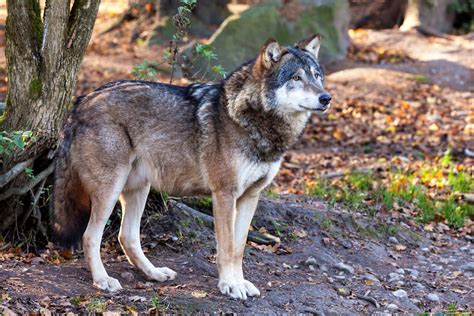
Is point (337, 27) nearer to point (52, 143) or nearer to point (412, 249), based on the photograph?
point (412, 249)

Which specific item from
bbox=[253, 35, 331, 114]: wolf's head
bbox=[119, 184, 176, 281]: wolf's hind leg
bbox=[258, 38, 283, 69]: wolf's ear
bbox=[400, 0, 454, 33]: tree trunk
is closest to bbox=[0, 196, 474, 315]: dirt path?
bbox=[119, 184, 176, 281]: wolf's hind leg

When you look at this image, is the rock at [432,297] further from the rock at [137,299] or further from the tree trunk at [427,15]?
the tree trunk at [427,15]

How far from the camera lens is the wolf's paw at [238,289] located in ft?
19.6

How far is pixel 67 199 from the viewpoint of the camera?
626 cm

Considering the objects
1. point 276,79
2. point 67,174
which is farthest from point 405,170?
point 67,174

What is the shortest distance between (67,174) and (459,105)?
9596 mm

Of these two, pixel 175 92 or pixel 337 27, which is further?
pixel 337 27

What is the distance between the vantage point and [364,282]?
22.7 feet

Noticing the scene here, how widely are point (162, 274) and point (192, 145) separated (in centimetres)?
113

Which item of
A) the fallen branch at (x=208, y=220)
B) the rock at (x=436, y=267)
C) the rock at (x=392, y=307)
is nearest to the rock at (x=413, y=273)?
the rock at (x=436, y=267)

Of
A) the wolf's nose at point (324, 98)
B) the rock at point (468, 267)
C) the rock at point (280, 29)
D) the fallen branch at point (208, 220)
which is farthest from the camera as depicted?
the rock at point (280, 29)

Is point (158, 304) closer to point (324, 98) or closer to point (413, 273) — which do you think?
point (324, 98)

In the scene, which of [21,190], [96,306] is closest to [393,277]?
[96,306]

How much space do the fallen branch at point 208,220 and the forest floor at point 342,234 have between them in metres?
0.10
